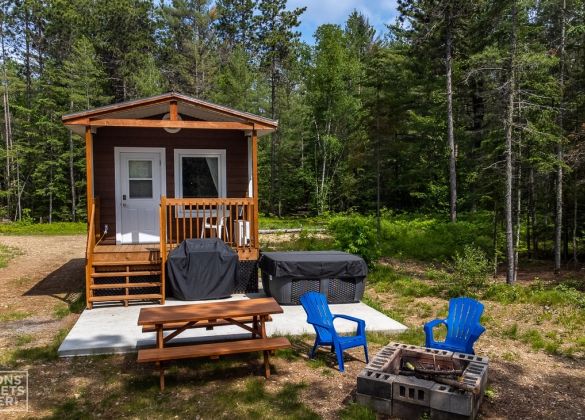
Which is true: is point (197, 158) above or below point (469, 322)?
above

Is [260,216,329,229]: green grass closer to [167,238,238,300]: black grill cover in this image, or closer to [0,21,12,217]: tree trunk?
[167,238,238,300]: black grill cover

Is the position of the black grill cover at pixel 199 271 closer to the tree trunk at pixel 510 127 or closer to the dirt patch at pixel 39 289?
the dirt patch at pixel 39 289

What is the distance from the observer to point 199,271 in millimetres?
7727

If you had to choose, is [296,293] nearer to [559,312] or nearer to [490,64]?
[559,312]

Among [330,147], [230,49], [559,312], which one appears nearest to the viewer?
[559,312]

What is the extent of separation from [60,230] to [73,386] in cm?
1908

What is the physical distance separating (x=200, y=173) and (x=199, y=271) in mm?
2583

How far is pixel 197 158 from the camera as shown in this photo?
31.3 feet

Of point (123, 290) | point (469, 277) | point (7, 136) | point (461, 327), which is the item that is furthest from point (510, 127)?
point (7, 136)

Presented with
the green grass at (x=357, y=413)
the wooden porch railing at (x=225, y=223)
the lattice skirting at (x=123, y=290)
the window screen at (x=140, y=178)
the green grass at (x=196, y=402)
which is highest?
the window screen at (x=140, y=178)

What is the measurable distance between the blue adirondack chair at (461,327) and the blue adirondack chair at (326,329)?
2.30 ft

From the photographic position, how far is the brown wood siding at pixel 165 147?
9.11 m

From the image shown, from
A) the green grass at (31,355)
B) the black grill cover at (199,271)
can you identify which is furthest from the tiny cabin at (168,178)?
the green grass at (31,355)

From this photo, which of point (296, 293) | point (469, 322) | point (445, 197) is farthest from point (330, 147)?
point (469, 322)
